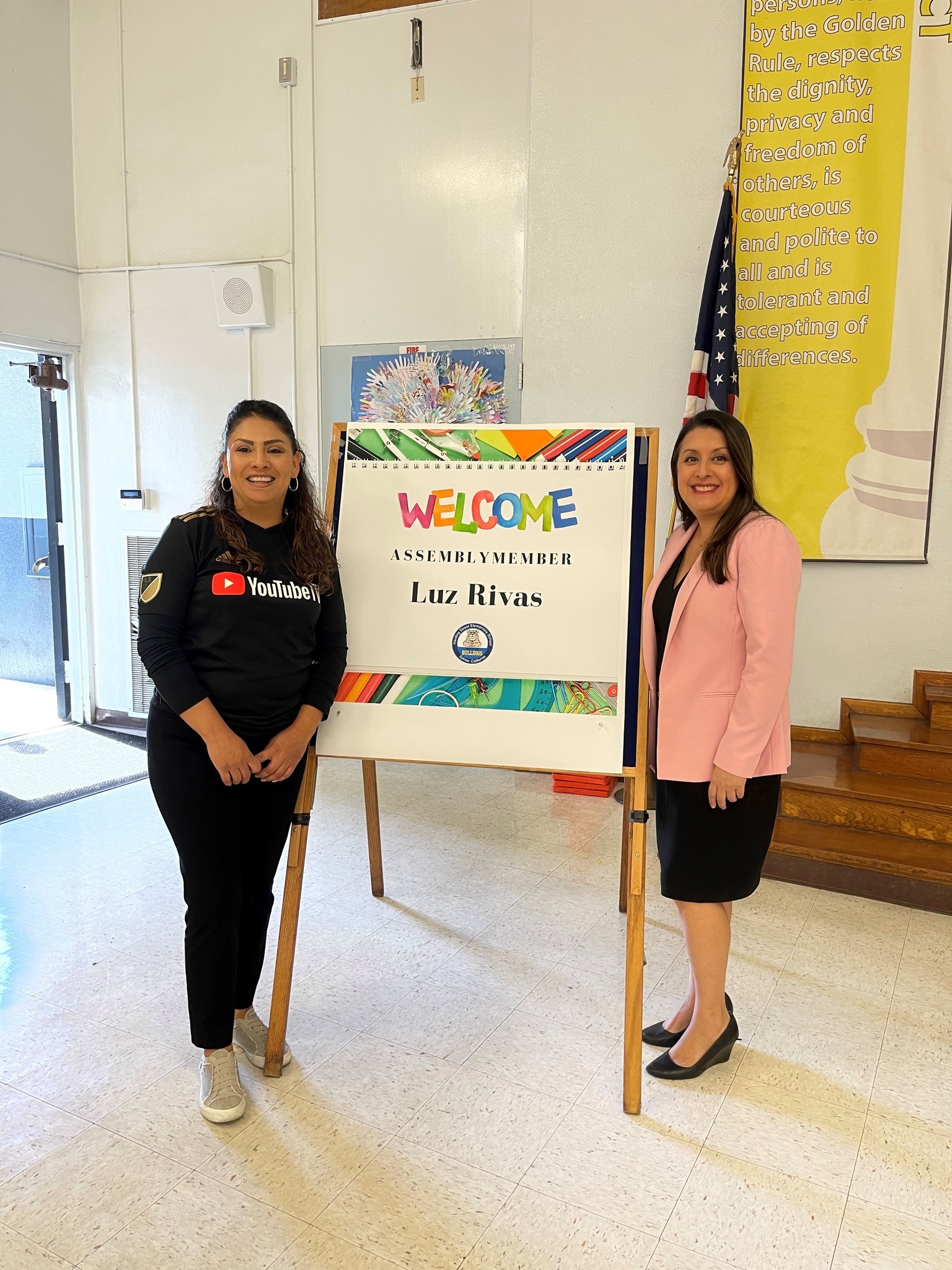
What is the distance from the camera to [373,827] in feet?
9.79

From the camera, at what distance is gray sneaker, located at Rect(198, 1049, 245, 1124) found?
1.94 metres

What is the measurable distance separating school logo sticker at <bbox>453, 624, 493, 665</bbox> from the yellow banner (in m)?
2.12

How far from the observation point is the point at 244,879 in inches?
82.3

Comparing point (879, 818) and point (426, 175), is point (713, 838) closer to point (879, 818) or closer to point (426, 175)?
point (879, 818)

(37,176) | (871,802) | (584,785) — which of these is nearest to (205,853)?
(871,802)

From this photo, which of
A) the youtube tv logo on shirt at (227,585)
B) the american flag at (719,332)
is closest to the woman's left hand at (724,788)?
the youtube tv logo on shirt at (227,585)

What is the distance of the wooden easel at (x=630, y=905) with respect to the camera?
1993mm

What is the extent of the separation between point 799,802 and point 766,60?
2.98 metres

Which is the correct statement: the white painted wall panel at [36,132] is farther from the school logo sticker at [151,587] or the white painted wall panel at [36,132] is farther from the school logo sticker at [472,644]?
the school logo sticker at [472,644]

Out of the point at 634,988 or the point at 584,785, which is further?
the point at 584,785

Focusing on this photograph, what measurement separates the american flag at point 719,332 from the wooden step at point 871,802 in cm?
151

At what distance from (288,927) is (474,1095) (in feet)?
1.88

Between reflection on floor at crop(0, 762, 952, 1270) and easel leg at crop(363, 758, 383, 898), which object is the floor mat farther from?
easel leg at crop(363, 758, 383, 898)

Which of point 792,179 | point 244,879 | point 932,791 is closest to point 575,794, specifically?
point 932,791
